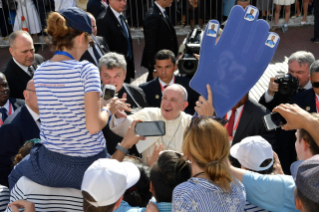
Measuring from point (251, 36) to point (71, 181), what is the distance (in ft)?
4.93

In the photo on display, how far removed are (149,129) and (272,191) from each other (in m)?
0.89

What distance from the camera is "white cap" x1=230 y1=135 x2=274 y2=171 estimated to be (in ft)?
8.74

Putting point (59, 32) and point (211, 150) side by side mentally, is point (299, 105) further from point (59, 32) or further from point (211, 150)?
point (59, 32)

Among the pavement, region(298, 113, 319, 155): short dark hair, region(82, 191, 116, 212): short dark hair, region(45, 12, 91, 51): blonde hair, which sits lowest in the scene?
the pavement

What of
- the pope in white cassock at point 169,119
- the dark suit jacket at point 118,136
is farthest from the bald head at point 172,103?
the dark suit jacket at point 118,136

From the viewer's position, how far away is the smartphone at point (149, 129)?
8.70ft

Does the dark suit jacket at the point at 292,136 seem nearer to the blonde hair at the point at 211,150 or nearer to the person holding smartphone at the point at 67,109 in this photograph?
the blonde hair at the point at 211,150

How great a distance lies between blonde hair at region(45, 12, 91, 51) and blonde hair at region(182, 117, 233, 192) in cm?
97

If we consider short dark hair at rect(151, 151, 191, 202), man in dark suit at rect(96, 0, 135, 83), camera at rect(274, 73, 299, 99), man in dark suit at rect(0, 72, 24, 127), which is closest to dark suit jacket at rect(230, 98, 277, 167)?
camera at rect(274, 73, 299, 99)

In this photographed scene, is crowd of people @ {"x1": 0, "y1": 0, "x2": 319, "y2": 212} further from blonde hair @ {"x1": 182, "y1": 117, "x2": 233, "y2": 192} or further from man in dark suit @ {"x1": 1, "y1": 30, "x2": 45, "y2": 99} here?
man in dark suit @ {"x1": 1, "y1": 30, "x2": 45, "y2": 99}

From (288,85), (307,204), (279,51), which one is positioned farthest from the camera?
(279,51)

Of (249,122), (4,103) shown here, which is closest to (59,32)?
(4,103)

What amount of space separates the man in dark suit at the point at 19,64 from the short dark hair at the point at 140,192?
2428 millimetres

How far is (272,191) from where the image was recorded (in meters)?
2.35
